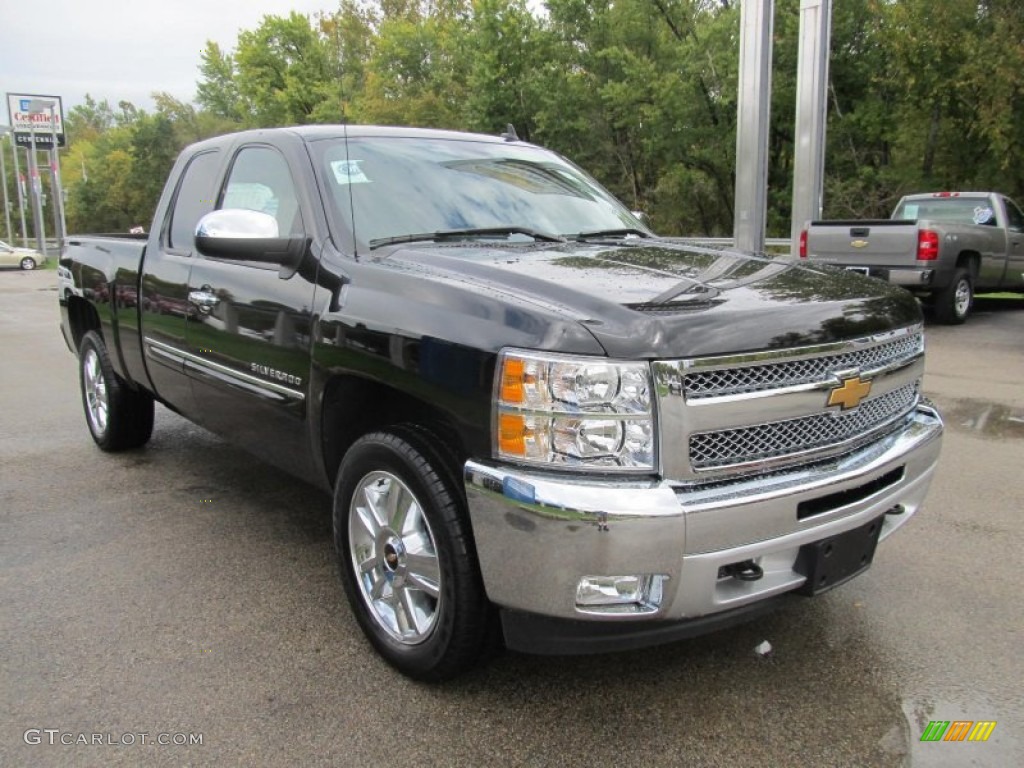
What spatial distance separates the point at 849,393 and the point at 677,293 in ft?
2.03

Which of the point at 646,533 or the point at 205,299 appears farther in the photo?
the point at 205,299

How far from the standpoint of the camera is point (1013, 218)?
12961 millimetres

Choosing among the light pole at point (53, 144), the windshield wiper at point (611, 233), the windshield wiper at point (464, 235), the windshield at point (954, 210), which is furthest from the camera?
the light pole at point (53, 144)

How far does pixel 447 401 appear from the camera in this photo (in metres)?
2.51

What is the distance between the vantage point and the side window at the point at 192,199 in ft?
14.2

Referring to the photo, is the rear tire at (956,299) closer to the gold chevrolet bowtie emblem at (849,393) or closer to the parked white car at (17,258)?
the gold chevrolet bowtie emblem at (849,393)

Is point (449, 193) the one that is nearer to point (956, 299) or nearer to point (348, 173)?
point (348, 173)

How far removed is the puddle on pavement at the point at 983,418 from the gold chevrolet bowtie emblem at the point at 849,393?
3.92 m

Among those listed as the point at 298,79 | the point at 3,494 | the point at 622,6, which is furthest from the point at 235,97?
the point at 3,494

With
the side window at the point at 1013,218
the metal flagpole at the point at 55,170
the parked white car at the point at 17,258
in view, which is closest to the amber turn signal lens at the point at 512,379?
the side window at the point at 1013,218

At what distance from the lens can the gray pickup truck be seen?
10.8 meters

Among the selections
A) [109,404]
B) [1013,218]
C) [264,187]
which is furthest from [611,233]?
[1013,218]

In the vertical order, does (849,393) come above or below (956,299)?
above

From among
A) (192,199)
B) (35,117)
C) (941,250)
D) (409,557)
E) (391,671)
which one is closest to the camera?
(409,557)
